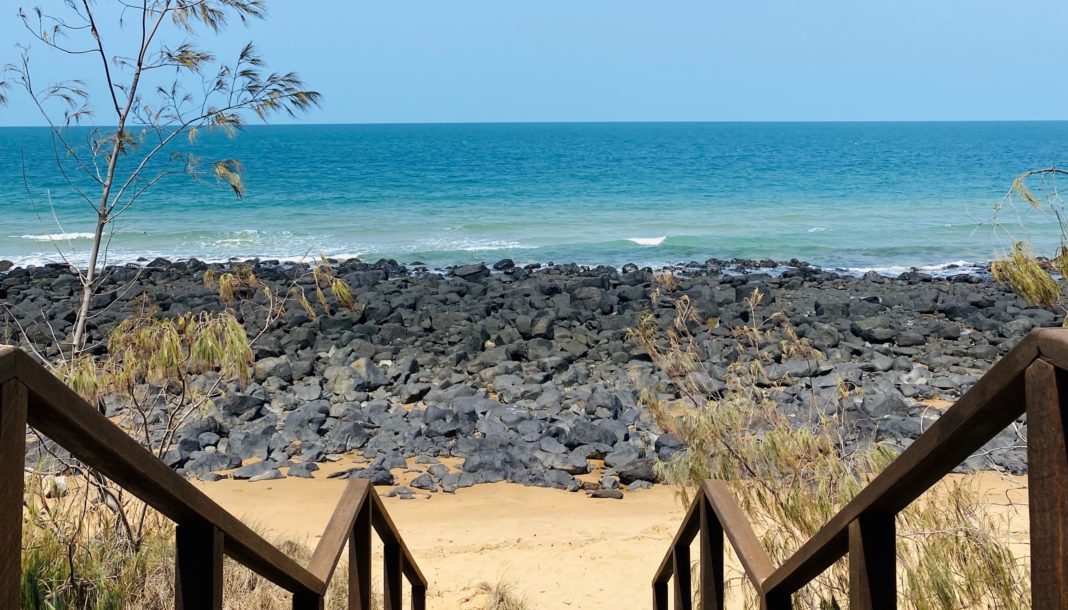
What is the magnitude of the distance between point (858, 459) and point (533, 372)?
820cm

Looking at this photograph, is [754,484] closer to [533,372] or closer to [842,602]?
[842,602]

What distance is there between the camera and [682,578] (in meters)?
4.08

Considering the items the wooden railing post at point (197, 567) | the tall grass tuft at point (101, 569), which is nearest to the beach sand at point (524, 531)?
the tall grass tuft at point (101, 569)

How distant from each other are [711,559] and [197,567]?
6.88 feet

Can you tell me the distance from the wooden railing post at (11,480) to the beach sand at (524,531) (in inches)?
221

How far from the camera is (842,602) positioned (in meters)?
4.75

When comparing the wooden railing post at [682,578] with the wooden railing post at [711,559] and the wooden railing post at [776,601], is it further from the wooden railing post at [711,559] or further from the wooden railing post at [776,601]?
the wooden railing post at [776,601]

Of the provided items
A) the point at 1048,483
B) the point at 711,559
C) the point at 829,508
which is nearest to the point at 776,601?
the point at 711,559

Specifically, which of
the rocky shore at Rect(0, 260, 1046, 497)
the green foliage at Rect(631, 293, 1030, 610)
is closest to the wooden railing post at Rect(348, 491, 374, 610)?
the green foliage at Rect(631, 293, 1030, 610)

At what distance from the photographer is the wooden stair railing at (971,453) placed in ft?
4.23

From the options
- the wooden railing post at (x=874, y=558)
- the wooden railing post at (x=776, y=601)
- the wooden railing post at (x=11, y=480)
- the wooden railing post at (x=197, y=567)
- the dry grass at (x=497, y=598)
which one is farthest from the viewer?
the dry grass at (x=497, y=598)

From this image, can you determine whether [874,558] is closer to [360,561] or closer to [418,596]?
[360,561]

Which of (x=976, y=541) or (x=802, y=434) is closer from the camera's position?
(x=976, y=541)

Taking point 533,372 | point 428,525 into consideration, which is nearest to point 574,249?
point 533,372
